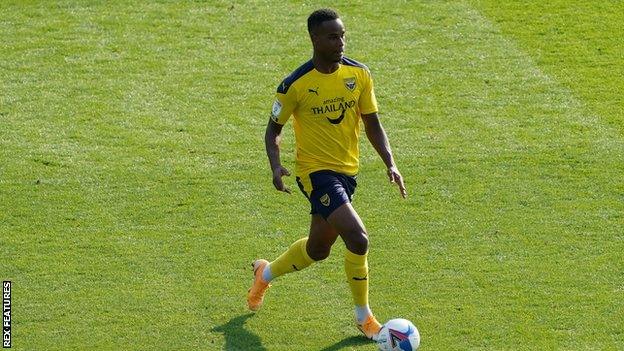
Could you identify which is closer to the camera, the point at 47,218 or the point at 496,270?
the point at 496,270

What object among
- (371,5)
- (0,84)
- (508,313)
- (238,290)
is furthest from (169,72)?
(508,313)

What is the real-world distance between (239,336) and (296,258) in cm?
82

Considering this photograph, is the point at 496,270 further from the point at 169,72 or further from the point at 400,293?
the point at 169,72

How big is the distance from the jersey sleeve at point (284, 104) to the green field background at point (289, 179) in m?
1.75

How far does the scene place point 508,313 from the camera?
1082 centimetres

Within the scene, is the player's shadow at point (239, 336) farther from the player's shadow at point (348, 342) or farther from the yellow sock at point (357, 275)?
the yellow sock at point (357, 275)

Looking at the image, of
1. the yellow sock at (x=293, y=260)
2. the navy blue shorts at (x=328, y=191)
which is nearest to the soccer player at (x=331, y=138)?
the navy blue shorts at (x=328, y=191)

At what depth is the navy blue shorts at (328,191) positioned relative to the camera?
10.2 m

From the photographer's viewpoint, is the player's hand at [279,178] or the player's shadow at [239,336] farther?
the player's shadow at [239,336]

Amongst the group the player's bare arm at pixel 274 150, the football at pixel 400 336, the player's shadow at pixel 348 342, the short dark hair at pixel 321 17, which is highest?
the short dark hair at pixel 321 17

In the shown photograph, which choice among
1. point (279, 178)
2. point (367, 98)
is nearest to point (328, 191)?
point (279, 178)

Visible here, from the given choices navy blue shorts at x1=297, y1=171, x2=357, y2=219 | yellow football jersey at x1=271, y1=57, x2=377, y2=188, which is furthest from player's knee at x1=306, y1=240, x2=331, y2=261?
yellow football jersey at x1=271, y1=57, x2=377, y2=188

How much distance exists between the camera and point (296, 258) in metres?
10.9

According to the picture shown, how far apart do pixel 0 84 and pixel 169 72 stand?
2059 mm
